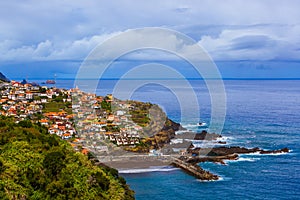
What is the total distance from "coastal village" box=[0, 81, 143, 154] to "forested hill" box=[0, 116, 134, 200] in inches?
438

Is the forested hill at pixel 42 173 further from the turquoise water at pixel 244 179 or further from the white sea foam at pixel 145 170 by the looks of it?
the white sea foam at pixel 145 170

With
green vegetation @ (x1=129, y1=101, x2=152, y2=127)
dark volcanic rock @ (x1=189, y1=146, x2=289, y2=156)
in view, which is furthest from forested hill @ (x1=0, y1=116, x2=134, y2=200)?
green vegetation @ (x1=129, y1=101, x2=152, y2=127)

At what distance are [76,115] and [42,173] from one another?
2195 centimetres

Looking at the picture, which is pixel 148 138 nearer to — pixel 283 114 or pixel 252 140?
pixel 252 140

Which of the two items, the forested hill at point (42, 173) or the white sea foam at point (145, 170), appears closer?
the forested hill at point (42, 173)

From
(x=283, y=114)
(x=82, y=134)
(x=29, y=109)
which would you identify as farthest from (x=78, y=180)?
(x=283, y=114)

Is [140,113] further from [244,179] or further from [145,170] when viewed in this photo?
[244,179]

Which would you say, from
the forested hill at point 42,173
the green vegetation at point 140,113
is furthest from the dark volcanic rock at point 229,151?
the forested hill at point 42,173

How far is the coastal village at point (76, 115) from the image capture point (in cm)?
2712

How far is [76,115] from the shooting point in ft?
104

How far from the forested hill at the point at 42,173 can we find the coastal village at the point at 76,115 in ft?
36.5

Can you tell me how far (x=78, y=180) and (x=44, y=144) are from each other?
2437 mm

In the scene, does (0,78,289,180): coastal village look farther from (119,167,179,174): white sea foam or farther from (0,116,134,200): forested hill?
(0,116,134,200): forested hill

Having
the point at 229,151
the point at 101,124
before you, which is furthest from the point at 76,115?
the point at 229,151
